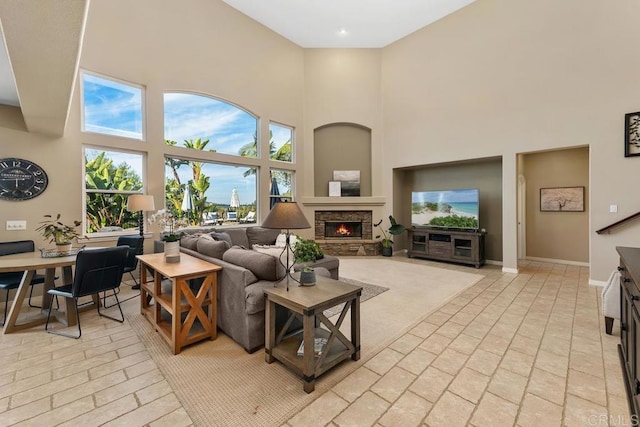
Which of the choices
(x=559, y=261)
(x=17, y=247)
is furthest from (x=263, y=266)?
(x=559, y=261)

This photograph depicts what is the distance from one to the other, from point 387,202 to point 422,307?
4.06 metres

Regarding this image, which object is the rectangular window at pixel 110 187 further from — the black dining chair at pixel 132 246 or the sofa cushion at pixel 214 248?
the sofa cushion at pixel 214 248

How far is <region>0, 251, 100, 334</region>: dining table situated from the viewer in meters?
Answer: 2.65

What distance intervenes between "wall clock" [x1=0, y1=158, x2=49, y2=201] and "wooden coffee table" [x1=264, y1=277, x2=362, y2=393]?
395cm

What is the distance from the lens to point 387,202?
723 centimetres

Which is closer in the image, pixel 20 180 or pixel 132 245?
pixel 20 180

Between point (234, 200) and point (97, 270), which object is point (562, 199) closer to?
point (234, 200)

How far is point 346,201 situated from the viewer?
7.27m

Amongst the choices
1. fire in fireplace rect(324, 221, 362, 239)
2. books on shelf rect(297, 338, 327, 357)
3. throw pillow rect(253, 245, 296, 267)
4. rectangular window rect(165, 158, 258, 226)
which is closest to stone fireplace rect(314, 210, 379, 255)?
fire in fireplace rect(324, 221, 362, 239)

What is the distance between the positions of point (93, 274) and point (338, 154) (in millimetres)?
6036

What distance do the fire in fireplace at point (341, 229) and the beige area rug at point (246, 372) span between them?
369 centimetres

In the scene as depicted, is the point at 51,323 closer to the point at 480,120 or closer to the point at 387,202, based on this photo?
the point at 387,202

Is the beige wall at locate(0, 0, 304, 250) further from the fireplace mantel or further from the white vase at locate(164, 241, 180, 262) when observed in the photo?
the white vase at locate(164, 241, 180, 262)

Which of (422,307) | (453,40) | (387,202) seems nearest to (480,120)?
(453,40)
